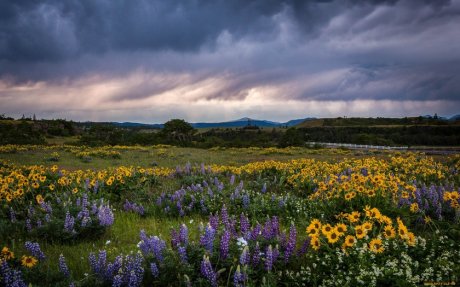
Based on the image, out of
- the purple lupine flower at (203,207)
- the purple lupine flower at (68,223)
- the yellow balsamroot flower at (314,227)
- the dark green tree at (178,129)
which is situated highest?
the dark green tree at (178,129)

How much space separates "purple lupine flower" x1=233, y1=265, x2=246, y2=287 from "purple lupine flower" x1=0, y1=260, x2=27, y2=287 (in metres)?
2.09

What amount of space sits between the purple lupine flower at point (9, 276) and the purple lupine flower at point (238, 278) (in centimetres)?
209

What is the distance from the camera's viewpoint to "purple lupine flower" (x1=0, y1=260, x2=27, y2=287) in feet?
10.7

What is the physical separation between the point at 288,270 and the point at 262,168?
28.7ft

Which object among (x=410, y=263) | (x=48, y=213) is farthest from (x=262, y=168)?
(x=410, y=263)

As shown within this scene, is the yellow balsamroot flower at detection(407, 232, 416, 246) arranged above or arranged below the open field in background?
above

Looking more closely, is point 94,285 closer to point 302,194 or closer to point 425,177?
point 302,194

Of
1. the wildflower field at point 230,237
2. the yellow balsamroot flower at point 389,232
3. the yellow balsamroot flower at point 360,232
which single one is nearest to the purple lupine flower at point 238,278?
the wildflower field at point 230,237

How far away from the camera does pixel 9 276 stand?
130 inches

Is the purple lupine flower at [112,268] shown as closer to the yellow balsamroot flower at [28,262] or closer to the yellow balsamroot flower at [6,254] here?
the yellow balsamroot flower at [28,262]

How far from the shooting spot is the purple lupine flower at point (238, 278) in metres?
3.11

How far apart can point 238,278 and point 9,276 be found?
227 centimetres

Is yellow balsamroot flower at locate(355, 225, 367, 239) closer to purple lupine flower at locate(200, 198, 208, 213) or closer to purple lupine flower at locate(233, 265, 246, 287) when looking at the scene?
purple lupine flower at locate(233, 265, 246, 287)

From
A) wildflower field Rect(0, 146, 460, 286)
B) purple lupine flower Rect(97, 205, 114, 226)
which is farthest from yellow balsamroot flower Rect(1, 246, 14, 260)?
purple lupine flower Rect(97, 205, 114, 226)
